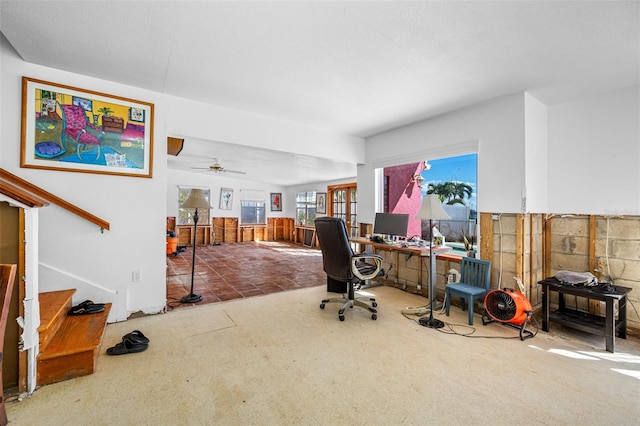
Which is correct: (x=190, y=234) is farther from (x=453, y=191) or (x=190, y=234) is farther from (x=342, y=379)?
(x=342, y=379)

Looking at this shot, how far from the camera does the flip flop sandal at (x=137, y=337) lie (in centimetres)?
231

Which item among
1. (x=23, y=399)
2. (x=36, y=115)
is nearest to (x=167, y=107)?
(x=36, y=115)

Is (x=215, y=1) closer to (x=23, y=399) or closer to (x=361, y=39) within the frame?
(x=361, y=39)

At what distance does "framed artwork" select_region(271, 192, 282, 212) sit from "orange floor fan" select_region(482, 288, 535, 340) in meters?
9.04

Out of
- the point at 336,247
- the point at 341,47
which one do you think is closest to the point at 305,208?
the point at 336,247

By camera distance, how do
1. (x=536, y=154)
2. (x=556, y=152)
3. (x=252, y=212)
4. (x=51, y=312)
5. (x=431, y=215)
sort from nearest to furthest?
(x=51, y=312), (x=431, y=215), (x=536, y=154), (x=556, y=152), (x=252, y=212)

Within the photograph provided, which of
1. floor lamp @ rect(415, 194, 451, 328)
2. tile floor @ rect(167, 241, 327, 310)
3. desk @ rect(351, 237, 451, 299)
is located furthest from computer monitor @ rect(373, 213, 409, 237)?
tile floor @ rect(167, 241, 327, 310)

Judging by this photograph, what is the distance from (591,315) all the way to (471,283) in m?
1.12

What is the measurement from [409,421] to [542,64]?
303 centimetres

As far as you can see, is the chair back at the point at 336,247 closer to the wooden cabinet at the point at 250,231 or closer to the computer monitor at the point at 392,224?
the computer monitor at the point at 392,224

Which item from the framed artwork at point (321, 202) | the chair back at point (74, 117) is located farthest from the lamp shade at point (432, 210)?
the framed artwork at point (321, 202)

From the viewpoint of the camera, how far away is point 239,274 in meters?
Answer: 5.05

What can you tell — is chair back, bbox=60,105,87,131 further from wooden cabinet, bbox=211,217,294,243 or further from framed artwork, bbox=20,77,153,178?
wooden cabinet, bbox=211,217,294,243

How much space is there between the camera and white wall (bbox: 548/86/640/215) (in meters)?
2.80
